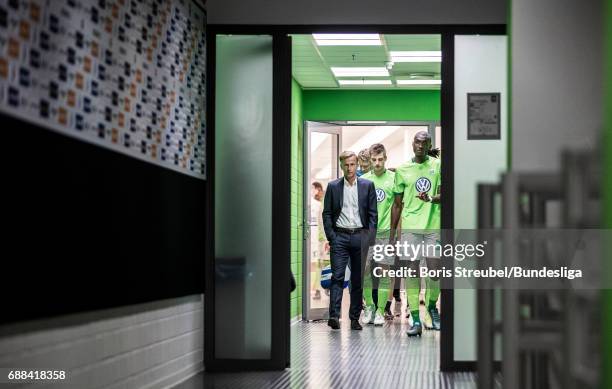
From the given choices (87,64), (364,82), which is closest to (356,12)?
(87,64)

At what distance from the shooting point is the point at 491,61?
6016mm

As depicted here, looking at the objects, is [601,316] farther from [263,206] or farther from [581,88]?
[263,206]

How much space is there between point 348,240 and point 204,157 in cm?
312

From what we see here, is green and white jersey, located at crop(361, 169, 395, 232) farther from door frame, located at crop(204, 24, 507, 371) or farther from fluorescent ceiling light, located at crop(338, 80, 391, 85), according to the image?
door frame, located at crop(204, 24, 507, 371)

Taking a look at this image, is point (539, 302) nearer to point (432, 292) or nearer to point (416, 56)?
point (432, 292)

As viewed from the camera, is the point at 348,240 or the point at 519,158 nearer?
the point at 519,158

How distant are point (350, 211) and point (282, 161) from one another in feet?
9.99

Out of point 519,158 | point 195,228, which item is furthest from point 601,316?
point 195,228

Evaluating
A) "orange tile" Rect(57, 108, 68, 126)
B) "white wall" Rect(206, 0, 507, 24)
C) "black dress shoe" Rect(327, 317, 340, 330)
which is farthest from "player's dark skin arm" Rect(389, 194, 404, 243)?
"orange tile" Rect(57, 108, 68, 126)

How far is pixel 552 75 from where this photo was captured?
4137mm

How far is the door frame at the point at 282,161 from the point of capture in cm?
599

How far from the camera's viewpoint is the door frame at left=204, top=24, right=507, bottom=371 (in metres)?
5.99

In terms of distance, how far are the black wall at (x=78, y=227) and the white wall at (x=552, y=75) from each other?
1.72 metres

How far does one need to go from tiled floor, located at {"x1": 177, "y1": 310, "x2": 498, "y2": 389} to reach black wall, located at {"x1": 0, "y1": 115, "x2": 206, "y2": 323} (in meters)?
0.86
